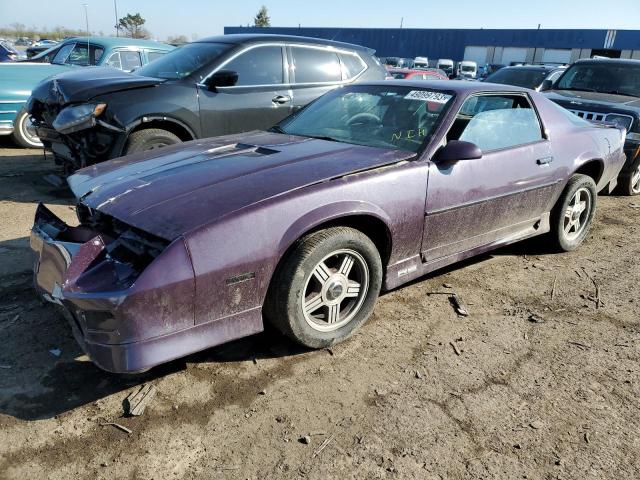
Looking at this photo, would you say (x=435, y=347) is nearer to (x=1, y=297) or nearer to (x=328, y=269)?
(x=328, y=269)

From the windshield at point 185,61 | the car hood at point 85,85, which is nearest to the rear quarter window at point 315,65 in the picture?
the windshield at point 185,61

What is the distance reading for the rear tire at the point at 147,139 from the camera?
16.3 ft

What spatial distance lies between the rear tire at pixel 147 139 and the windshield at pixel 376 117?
1.64 meters

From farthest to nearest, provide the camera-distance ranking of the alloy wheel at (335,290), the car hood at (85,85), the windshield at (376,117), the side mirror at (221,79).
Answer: the side mirror at (221,79), the car hood at (85,85), the windshield at (376,117), the alloy wheel at (335,290)

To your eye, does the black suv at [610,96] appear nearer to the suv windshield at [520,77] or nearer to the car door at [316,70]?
the suv windshield at [520,77]

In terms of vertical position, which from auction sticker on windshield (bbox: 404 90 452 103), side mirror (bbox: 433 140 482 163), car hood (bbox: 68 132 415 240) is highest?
auction sticker on windshield (bbox: 404 90 452 103)

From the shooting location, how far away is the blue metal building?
4406 cm

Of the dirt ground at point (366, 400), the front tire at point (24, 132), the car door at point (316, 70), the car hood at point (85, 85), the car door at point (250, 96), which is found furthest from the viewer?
the front tire at point (24, 132)

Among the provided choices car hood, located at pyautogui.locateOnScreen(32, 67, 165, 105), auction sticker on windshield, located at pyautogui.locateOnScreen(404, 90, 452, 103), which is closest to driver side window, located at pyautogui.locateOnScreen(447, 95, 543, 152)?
auction sticker on windshield, located at pyautogui.locateOnScreen(404, 90, 452, 103)

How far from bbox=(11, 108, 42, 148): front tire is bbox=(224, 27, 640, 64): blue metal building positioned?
149 feet

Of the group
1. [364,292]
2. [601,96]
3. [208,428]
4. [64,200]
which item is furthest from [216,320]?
[601,96]

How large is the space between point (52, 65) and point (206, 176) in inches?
279

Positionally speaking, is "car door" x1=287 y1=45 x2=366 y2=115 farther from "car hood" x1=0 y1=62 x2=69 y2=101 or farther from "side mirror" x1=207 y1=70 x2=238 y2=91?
"car hood" x1=0 y1=62 x2=69 y2=101

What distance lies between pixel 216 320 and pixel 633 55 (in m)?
50.9
